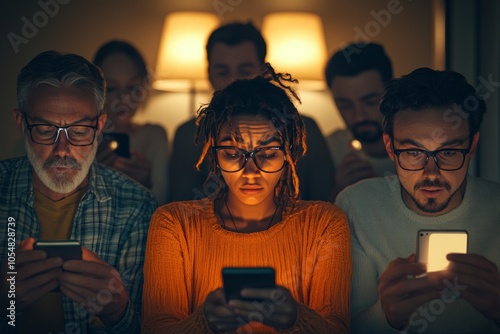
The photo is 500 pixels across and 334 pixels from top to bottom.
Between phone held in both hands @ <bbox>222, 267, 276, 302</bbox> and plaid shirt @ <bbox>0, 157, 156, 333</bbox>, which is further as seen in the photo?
plaid shirt @ <bbox>0, 157, 156, 333</bbox>

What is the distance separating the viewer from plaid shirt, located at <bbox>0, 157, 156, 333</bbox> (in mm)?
2379

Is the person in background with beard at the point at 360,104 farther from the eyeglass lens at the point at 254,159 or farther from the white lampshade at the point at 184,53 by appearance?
the eyeglass lens at the point at 254,159

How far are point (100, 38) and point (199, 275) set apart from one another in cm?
158

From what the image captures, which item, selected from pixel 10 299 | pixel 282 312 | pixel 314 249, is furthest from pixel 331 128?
pixel 10 299

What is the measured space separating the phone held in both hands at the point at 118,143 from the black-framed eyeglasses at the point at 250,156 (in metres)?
0.81

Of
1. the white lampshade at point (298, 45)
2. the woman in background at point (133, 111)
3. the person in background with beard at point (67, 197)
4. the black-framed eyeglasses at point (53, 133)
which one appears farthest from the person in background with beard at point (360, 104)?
the black-framed eyeglasses at point (53, 133)

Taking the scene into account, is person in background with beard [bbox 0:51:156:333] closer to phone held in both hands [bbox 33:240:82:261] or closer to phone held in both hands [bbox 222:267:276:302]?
phone held in both hands [bbox 33:240:82:261]

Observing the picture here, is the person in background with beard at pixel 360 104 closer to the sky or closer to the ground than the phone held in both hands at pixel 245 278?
closer to the sky

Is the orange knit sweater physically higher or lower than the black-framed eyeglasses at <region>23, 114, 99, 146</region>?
lower

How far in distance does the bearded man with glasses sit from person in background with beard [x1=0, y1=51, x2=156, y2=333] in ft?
2.45

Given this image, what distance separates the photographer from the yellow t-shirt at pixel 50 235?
93.0 inches

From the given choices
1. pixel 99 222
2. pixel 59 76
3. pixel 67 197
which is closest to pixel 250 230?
pixel 99 222

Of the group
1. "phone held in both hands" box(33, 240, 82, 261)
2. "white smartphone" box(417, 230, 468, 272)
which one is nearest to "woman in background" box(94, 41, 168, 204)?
"phone held in both hands" box(33, 240, 82, 261)

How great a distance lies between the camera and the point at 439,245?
7.21ft
